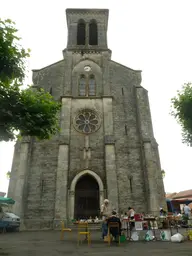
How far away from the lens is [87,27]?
2512 centimetres

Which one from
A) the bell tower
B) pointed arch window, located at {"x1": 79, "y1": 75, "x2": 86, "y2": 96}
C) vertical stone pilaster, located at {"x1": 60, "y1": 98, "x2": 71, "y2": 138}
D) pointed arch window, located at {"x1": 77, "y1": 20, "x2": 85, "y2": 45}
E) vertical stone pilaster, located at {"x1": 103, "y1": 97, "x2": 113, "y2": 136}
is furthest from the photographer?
pointed arch window, located at {"x1": 77, "y1": 20, "x2": 85, "y2": 45}

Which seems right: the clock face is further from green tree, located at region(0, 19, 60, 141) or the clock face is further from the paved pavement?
the paved pavement

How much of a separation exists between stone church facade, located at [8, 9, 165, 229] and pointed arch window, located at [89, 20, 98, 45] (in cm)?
407

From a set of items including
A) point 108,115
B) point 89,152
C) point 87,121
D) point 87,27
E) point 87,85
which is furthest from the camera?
point 87,27

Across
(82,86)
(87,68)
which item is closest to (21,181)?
(82,86)

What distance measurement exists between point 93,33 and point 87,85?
8846 mm

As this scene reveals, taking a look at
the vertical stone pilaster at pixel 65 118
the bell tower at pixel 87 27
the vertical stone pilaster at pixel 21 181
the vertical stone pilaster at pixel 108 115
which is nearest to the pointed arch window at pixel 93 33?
the bell tower at pixel 87 27

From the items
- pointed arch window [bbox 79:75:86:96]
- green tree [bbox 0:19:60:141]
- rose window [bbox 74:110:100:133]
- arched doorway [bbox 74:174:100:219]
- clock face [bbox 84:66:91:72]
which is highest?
clock face [bbox 84:66:91:72]

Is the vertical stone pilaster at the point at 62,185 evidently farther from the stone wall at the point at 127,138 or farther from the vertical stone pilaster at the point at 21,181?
the stone wall at the point at 127,138

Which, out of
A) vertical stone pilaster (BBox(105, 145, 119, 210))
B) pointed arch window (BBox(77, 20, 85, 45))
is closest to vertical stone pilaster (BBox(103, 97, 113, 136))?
vertical stone pilaster (BBox(105, 145, 119, 210))

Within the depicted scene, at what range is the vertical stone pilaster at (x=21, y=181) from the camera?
14.8m

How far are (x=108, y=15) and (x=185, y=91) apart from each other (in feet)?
60.1

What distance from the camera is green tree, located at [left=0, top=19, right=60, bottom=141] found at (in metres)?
8.37

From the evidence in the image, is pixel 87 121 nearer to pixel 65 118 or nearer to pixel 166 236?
pixel 65 118
